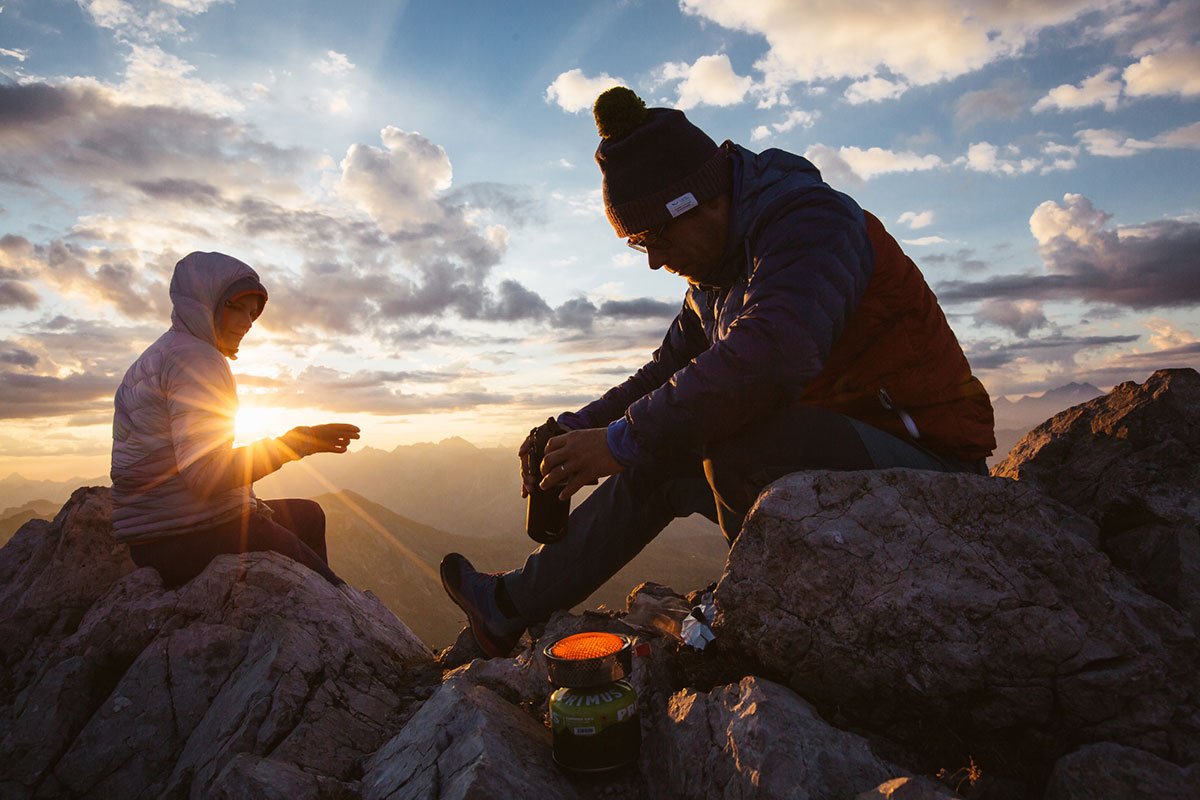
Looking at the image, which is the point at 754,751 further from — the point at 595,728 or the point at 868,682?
the point at 595,728

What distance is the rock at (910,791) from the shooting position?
2.16 m

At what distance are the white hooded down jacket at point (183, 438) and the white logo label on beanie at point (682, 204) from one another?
4.23 m

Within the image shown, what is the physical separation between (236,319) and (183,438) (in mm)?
1476

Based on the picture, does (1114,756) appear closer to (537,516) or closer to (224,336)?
(537,516)

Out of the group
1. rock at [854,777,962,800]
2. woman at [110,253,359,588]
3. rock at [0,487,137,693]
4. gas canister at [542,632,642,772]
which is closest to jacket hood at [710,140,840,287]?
gas canister at [542,632,642,772]

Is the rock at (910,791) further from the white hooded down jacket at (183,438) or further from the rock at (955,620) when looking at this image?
the white hooded down jacket at (183,438)

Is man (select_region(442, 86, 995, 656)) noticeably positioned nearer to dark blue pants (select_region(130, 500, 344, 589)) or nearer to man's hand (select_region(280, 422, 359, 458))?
man's hand (select_region(280, 422, 359, 458))

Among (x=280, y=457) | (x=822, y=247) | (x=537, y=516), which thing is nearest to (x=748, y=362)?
(x=822, y=247)

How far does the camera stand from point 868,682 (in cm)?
292

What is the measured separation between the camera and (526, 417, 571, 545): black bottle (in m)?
4.00

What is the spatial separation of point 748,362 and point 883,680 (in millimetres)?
1642

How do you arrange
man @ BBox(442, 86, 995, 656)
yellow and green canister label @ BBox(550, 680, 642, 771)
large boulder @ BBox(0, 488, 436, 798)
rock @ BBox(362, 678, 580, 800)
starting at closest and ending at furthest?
rock @ BBox(362, 678, 580, 800)
yellow and green canister label @ BBox(550, 680, 642, 771)
man @ BBox(442, 86, 995, 656)
large boulder @ BBox(0, 488, 436, 798)

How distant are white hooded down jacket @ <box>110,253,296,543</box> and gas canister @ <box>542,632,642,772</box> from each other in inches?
153

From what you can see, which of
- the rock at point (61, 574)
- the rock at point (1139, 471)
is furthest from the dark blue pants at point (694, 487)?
the rock at point (61, 574)
